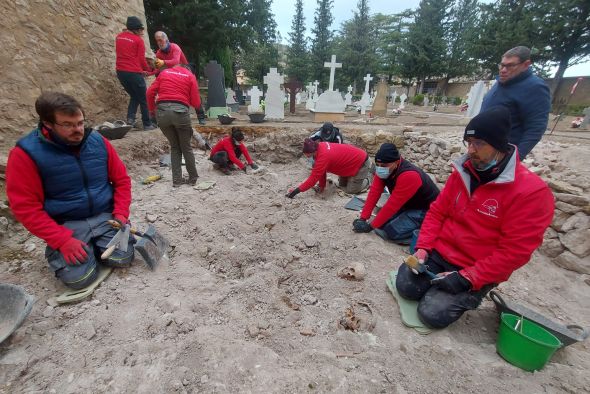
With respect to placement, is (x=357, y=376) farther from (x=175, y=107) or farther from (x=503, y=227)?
(x=175, y=107)

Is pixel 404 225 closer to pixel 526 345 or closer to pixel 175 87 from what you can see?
pixel 526 345

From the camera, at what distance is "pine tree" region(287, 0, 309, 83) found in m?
33.8

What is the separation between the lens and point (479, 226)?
6.80ft

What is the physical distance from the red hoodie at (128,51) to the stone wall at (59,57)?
2.16 ft

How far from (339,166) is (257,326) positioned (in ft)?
10.8

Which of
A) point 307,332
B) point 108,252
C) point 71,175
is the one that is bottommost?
point 307,332

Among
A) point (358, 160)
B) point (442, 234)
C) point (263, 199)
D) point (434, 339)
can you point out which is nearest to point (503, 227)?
point (442, 234)

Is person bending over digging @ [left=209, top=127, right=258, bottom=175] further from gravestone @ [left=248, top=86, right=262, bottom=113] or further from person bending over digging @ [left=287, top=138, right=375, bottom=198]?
gravestone @ [left=248, top=86, right=262, bottom=113]

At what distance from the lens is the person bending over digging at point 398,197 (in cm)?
301

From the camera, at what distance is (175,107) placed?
13.5ft

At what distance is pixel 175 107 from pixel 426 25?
1338 inches

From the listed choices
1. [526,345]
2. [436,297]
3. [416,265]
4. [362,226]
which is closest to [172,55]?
[362,226]

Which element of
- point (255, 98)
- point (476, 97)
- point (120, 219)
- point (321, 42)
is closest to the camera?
point (120, 219)

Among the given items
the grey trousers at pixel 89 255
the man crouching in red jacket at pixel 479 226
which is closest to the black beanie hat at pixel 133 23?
the grey trousers at pixel 89 255
